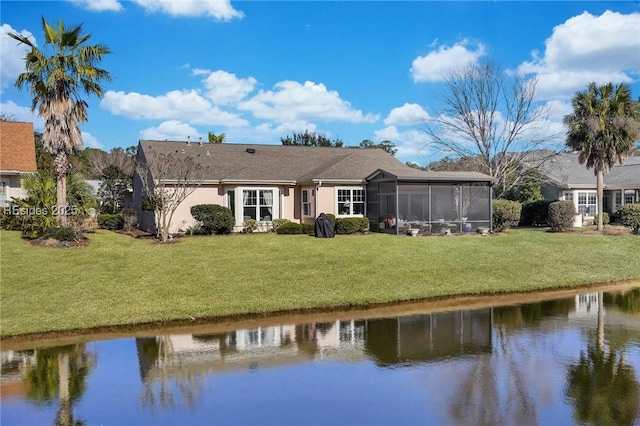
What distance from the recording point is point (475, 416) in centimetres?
662

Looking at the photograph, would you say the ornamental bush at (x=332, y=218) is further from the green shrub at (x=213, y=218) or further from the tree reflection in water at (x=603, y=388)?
the tree reflection in water at (x=603, y=388)

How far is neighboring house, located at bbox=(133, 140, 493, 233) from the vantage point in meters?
24.5

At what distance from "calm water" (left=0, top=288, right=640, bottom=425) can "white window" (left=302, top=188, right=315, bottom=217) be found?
1405 cm

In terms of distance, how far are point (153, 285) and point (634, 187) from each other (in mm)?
31400

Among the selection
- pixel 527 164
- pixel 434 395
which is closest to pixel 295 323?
pixel 434 395

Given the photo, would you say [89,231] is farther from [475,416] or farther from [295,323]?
[475,416]

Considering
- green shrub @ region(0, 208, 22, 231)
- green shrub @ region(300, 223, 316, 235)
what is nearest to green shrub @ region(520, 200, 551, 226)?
green shrub @ region(300, 223, 316, 235)

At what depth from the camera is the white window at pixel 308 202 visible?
25622mm

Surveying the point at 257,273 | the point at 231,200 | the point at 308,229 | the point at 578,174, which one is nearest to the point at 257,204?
the point at 231,200

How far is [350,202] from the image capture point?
84.4 feet

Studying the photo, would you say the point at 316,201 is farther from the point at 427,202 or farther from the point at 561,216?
the point at 561,216

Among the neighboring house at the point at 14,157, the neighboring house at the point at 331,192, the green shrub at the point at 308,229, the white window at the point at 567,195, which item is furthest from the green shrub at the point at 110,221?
the white window at the point at 567,195

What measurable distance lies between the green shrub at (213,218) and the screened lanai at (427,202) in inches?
294

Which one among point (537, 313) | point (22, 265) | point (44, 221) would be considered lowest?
point (537, 313)
